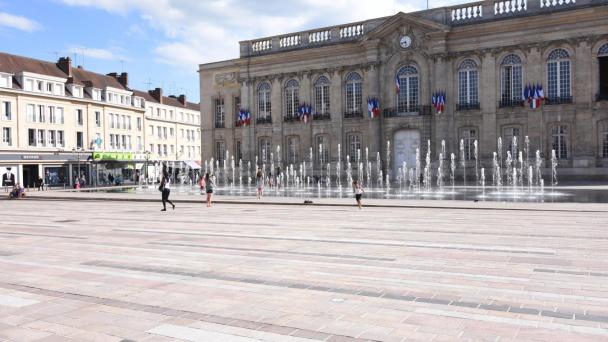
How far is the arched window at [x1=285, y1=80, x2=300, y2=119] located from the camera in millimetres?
48588

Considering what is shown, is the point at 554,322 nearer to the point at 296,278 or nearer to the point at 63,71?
the point at 296,278

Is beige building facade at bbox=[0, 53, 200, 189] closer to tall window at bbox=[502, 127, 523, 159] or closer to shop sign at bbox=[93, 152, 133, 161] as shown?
shop sign at bbox=[93, 152, 133, 161]

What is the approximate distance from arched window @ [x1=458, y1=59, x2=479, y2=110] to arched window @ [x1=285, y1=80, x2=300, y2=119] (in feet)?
46.3

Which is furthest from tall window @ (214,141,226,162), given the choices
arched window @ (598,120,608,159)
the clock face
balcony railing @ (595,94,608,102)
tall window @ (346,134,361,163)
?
arched window @ (598,120,608,159)

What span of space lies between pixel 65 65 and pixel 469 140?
46.7 metres

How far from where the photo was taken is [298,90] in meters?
48.4

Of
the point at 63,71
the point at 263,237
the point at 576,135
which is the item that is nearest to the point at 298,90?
the point at 576,135

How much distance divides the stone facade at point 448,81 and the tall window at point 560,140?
0.07m

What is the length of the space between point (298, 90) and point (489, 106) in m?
16.4

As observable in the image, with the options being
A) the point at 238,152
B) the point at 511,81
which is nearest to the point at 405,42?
the point at 511,81

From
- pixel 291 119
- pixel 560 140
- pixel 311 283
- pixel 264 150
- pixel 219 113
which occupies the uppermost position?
pixel 219 113

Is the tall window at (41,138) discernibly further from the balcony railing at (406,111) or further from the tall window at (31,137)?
the balcony railing at (406,111)

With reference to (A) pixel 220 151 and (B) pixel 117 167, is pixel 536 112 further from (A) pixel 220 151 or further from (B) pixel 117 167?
(B) pixel 117 167

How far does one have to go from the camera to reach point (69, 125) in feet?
200
